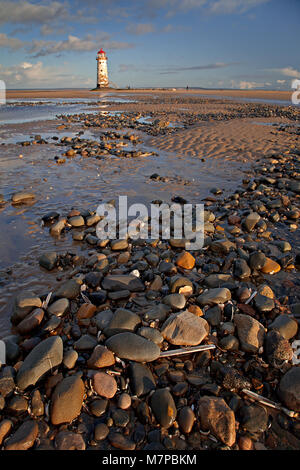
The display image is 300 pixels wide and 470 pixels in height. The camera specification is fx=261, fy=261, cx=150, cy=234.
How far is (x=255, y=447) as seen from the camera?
1908mm

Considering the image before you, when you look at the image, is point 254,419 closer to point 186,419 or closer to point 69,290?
point 186,419

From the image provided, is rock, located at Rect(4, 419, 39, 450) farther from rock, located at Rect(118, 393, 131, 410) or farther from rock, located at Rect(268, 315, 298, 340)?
rock, located at Rect(268, 315, 298, 340)

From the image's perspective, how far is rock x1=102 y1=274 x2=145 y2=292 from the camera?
3.59 m

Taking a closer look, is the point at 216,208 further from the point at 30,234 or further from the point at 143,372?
the point at 143,372

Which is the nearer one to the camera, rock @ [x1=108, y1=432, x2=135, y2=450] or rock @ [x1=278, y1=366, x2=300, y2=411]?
rock @ [x1=108, y1=432, x2=135, y2=450]

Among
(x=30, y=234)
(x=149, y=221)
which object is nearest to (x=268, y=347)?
(x=149, y=221)

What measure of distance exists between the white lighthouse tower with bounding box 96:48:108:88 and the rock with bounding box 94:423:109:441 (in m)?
83.1

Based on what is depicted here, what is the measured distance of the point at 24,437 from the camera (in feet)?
6.27

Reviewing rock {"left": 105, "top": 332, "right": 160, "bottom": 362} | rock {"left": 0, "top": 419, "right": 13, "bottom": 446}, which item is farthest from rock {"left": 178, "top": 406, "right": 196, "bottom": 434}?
rock {"left": 0, "top": 419, "right": 13, "bottom": 446}

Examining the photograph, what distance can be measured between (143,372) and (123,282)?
4.64 ft

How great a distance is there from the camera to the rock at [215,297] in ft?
10.6

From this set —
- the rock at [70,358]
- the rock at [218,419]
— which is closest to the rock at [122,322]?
the rock at [70,358]

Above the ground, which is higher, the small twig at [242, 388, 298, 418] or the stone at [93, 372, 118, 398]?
the stone at [93, 372, 118, 398]

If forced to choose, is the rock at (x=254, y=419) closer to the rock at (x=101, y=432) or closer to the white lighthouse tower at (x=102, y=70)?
the rock at (x=101, y=432)
